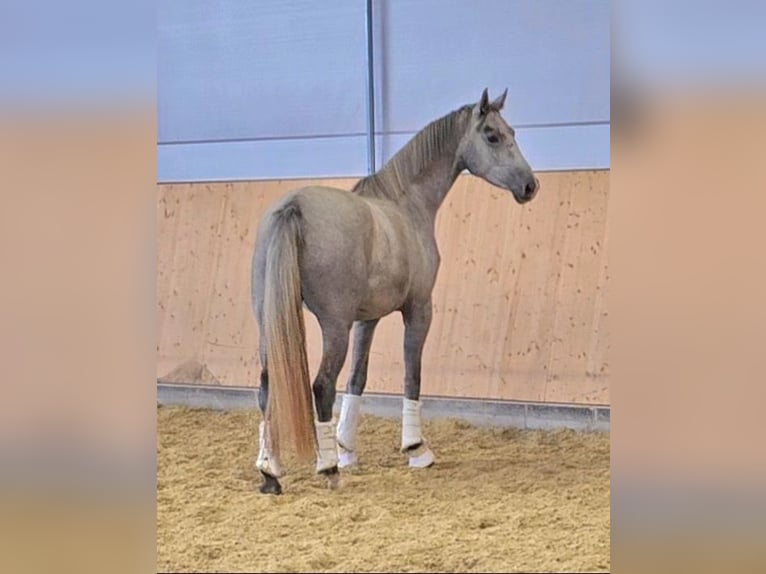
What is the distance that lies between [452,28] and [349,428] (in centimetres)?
150

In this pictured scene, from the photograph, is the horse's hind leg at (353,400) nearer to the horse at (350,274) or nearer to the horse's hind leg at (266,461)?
the horse at (350,274)

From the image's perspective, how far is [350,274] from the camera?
6.97 feet

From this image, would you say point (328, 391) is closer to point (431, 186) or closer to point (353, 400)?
point (353, 400)

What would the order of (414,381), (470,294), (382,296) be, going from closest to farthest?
(382,296) < (414,381) < (470,294)

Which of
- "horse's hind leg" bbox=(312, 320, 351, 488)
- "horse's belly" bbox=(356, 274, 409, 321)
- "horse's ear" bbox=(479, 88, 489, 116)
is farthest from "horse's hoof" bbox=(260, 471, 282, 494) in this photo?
"horse's ear" bbox=(479, 88, 489, 116)

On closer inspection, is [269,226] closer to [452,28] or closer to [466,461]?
[466,461]

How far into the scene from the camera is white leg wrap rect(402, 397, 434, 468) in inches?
97.1

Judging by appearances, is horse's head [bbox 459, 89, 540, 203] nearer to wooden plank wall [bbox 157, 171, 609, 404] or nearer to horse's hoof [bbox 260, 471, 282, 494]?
wooden plank wall [bbox 157, 171, 609, 404]

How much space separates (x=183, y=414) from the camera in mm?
3195

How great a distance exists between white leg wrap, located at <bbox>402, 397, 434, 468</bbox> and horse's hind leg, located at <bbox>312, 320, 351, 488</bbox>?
1.24ft

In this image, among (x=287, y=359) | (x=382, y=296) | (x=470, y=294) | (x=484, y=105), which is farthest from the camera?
(x=470, y=294)

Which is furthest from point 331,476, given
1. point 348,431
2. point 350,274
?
point 350,274

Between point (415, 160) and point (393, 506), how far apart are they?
1060 millimetres
